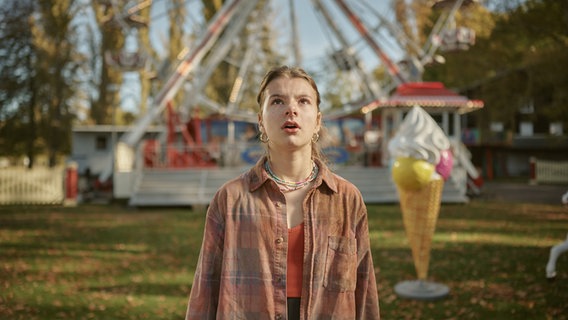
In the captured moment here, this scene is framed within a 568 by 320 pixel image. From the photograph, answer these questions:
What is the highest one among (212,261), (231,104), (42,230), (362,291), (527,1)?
(527,1)

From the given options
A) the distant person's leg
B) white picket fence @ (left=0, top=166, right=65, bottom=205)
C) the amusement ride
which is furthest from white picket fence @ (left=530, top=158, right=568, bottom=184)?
white picket fence @ (left=0, top=166, right=65, bottom=205)

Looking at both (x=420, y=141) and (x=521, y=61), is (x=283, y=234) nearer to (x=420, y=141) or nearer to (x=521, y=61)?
(x=420, y=141)

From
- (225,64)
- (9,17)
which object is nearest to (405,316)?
(9,17)

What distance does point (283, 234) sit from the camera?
75.3 inches

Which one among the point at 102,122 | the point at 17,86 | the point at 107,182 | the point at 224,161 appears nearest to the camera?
the point at 224,161

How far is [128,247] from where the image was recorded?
8.84 m

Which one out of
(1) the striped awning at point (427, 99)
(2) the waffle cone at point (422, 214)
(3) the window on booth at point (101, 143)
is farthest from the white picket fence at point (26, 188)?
(2) the waffle cone at point (422, 214)

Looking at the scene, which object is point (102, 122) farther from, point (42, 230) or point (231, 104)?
point (42, 230)

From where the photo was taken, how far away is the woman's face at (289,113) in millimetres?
1888

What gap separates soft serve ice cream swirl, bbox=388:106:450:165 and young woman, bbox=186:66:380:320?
3.36m

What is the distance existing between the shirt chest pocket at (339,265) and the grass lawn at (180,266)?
3306 mm

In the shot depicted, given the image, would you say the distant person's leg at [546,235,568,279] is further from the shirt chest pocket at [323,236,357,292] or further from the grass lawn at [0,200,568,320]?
the shirt chest pocket at [323,236,357,292]

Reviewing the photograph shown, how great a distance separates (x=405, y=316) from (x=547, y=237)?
5.27 meters

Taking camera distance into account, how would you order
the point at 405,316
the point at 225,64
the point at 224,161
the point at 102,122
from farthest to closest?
the point at 225,64, the point at 102,122, the point at 224,161, the point at 405,316
